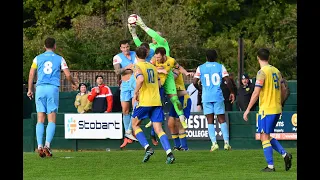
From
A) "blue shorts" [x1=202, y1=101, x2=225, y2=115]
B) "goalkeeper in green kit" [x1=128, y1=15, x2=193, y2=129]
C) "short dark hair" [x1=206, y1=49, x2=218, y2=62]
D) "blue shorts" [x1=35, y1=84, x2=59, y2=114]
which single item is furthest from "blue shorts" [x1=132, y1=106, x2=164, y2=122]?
"blue shorts" [x1=202, y1=101, x2=225, y2=115]

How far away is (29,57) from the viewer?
41.1 meters

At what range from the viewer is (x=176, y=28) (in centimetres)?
4259

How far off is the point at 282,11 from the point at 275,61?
5.42m

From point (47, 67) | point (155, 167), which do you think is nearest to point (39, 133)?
point (47, 67)

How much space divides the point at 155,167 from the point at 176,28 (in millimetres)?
26730

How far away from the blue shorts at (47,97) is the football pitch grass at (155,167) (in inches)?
36.8

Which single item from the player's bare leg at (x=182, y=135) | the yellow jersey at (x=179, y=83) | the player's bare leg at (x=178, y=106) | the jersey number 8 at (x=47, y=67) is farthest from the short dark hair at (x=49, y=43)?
the player's bare leg at (x=182, y=135)

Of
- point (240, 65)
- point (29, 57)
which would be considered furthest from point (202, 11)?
point (240, 65)

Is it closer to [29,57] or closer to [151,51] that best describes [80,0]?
[29,57]

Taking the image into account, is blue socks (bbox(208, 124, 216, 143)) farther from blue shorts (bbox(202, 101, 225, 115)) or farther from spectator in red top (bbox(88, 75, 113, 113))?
spectator in red top (bbox(88, 75, 113, 113))

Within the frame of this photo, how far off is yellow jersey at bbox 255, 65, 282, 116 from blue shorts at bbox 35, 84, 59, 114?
14.6 feet

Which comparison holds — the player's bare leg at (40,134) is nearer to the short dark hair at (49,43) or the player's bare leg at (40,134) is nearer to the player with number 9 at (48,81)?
the player with number 9 at (48,81)

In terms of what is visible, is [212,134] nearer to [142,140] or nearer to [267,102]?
[142,140]

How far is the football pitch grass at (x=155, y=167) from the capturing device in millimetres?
14797
